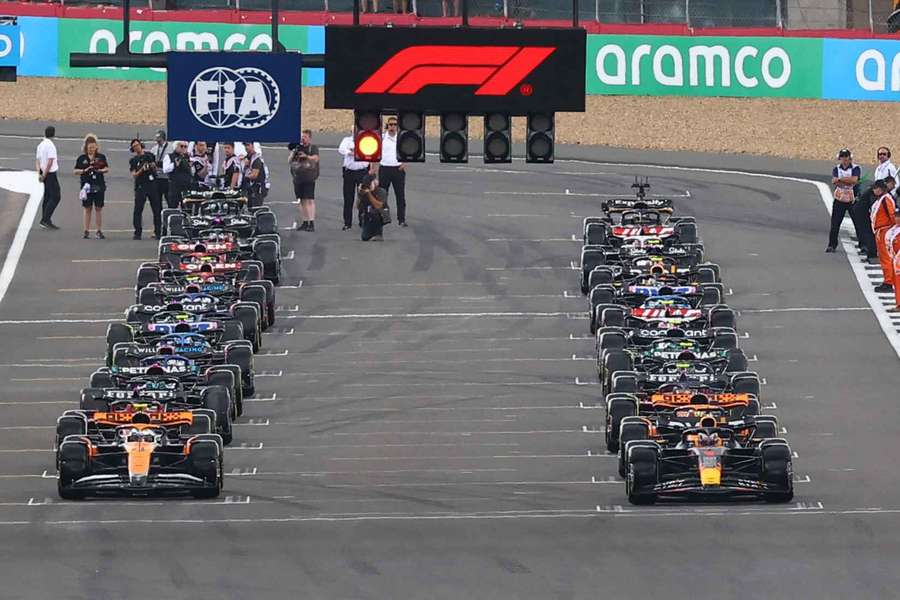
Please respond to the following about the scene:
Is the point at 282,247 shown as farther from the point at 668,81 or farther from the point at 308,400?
the point at 668,81

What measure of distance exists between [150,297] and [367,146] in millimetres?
5469

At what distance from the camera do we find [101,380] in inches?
1056

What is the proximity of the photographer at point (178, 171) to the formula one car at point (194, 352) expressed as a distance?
36.5 feet

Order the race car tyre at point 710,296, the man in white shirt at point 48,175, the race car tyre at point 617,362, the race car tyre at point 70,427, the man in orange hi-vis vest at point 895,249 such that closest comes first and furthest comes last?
the race car tyre at point 70,427, the race car tyre at point 617,362, the race car tyre at point 710,296, the man in orange hi-vis vest at point 895,249, the man in white shirt at point 48,175

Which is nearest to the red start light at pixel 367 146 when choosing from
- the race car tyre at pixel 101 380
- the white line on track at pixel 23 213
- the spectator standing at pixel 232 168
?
the race car tyre at pixel 101 380

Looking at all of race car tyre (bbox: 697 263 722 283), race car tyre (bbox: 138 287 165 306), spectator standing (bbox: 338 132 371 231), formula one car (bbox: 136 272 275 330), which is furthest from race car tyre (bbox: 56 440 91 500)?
spectator standing (bbox: 338 132 371 231)

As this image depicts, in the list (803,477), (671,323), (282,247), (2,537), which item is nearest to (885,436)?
(803,477)

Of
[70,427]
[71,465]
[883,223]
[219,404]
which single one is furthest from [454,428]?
[883,223]

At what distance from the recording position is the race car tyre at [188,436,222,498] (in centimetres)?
2380

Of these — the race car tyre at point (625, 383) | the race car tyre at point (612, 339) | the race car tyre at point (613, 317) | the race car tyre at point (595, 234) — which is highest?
the race car tyre at point (595, 234)

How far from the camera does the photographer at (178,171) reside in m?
40.0

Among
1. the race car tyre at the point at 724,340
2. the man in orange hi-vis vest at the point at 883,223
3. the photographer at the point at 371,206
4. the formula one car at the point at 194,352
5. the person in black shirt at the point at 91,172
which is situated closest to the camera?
the formula one car at the point at 194,352

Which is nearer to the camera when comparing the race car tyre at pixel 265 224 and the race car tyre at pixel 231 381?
the race car tyre at pixel 231 381

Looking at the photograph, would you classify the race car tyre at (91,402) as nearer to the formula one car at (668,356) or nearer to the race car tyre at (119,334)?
the race car tyre at (119,334)
